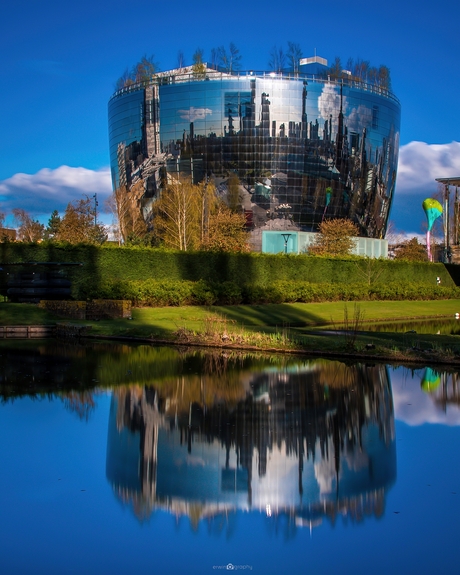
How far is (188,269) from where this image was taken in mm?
39875

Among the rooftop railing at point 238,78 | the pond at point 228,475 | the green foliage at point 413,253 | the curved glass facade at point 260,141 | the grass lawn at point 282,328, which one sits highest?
the rooftop railing at point 238,78

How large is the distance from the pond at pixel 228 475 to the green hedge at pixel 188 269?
20.5 m

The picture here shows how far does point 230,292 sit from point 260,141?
195 feet

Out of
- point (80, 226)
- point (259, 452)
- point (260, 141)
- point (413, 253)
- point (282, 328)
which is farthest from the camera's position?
point (260, 141)

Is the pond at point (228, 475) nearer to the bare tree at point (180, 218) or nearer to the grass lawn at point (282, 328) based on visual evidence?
the grass lawn at point (282, 328)

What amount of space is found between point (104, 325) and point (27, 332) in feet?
8.62

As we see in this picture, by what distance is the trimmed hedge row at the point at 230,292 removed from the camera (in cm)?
3297

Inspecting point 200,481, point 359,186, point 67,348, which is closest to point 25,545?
point 200,481

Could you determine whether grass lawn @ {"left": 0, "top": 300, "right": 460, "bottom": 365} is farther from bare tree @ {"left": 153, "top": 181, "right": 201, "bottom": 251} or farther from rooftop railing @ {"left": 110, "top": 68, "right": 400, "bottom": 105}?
rooftop railing @ {"left": 110, "top": 68, "right": 400, "bottom": 105}

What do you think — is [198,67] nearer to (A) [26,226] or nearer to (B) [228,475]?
(A) [26,226]

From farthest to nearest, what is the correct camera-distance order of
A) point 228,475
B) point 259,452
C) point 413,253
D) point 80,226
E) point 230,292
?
point 413,253, point 80,226, point 230,292, point 259,452, point 228,475

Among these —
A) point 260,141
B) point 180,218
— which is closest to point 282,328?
point 180,218

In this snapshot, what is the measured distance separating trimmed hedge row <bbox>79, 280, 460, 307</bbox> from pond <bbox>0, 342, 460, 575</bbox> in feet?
61.3

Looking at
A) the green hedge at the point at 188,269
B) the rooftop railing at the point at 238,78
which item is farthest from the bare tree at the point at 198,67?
the green hedge at the point at 188,269
